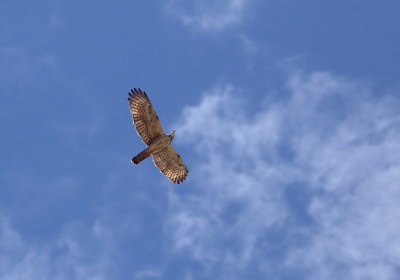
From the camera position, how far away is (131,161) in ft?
226

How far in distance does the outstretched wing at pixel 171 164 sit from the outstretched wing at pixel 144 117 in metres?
1.38

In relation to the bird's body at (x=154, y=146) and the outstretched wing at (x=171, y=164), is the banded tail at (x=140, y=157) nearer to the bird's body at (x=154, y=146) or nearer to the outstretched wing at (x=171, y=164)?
the bird's body at (x=154, y=146)

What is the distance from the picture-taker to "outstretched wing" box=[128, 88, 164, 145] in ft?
228

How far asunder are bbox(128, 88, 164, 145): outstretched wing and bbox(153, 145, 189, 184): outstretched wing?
1381 mm

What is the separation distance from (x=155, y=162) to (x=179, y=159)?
150 centimetres

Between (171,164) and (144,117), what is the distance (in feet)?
12.8

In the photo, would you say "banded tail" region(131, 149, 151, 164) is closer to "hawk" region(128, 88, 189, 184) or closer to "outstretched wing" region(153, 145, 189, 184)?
"hawk" region(128, 88, 189, 184)

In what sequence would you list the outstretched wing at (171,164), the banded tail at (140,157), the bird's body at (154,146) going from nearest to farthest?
the banded tail at (140,157) < the bird's body at (154,146) < the outstretched wing at (171,164)

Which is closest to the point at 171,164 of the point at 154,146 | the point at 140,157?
the point at 154,146

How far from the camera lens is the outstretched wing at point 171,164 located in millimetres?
70750

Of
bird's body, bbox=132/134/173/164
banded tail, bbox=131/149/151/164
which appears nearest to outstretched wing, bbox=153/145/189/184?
bird's body, bbox=132/134/173/164

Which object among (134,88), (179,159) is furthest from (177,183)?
(134,88)

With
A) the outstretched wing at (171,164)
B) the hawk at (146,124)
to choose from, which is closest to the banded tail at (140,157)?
the hawk at (146,124)

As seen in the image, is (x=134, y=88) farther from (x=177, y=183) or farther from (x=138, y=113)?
(x=177, y=183)
